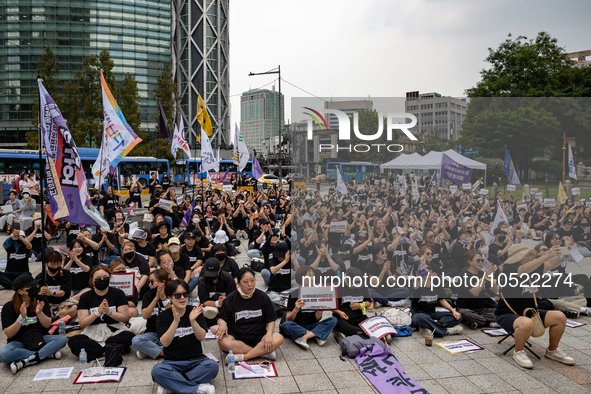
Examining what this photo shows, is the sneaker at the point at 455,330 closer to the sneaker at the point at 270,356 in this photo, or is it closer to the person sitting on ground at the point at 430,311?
the person sitting on ground at the point at 430,311

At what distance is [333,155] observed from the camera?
8.71 metres

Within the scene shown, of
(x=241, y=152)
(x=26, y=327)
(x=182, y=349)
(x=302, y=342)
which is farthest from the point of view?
(x=241, y=152)

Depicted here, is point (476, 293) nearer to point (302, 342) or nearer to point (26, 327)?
point (302, 342)

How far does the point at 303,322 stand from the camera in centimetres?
686

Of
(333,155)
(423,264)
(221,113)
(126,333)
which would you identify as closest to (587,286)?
(423,264)

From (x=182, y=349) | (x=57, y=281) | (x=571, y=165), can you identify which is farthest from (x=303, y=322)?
(x=571, y=165)

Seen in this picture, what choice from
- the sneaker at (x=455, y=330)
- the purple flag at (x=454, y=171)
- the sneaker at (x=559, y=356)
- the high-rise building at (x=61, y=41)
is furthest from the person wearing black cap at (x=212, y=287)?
the high-rise building at (x=61, y=41)

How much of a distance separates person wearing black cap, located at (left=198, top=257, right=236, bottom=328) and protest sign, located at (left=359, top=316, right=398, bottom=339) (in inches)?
93.9

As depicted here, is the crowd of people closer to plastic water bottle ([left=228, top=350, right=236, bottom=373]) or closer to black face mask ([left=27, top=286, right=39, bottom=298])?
black face mask ([left=27, top=286, right=39, bottom=298])

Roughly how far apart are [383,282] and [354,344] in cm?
239

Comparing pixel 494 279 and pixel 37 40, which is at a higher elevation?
pixel 37 40

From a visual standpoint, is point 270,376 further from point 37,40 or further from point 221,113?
point 221,113

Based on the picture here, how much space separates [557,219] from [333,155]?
8289 mm

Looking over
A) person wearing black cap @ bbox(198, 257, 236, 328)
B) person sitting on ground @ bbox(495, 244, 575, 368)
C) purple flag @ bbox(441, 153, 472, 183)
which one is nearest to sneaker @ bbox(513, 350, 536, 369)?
person sitting on ground @ bbox(495, 244, 575, 368)
